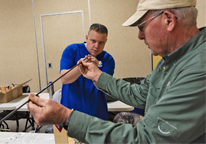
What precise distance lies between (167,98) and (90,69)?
762 mm

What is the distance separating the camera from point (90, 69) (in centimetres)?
132

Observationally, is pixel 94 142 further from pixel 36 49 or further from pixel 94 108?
pixel 36 49

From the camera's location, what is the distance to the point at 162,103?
2.14 feet

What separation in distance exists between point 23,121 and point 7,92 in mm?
1467

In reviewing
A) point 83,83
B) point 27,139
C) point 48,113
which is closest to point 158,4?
point 48,113

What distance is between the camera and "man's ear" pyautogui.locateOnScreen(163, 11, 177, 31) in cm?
75

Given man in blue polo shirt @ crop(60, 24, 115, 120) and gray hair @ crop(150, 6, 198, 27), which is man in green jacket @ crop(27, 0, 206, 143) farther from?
man in blue polo shirt @ crop(60, 24, 115, 120)

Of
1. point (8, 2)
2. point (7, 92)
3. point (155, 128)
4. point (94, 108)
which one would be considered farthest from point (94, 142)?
point (8, 2)

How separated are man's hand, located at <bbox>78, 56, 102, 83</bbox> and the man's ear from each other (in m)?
0.62

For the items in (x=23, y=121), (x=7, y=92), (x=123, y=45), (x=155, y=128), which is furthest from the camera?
(x=123, y=45)

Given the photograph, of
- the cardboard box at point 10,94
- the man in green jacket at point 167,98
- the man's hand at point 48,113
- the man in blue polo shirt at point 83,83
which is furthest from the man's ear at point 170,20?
the cardboard box at point 10,94

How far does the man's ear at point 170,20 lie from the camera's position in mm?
754

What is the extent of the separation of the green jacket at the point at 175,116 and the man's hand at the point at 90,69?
0.57 meters

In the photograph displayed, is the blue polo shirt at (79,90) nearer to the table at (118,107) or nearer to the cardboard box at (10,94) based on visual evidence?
the table at (118,107)
